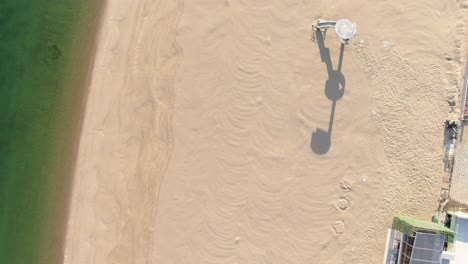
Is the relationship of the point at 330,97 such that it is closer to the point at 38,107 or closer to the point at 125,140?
the point at 125,140

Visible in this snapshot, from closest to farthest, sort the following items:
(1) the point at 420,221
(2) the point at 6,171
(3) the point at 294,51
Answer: (1) the point at 420,221 < (3) the point at 294,51 < (2) the point at 6,171

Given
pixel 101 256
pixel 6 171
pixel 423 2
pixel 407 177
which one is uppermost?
pixel 423 2

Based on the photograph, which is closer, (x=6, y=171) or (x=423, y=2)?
(x=423, y=2)

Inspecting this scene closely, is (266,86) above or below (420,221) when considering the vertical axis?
above

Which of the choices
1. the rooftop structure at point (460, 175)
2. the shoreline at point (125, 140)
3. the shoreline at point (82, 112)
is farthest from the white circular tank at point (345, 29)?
the shoreline at point (82, 112)

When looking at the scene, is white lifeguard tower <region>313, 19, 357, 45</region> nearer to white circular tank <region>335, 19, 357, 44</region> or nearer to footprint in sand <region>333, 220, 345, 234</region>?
white circular tank <region>335, 19, 357, 44</region>

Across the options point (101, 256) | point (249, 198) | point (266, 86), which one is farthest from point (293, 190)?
point (101, 256)

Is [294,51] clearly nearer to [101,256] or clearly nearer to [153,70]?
[153,70]

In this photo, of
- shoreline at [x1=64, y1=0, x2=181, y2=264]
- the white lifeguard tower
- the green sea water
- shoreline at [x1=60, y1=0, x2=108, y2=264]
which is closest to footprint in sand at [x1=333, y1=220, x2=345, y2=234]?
the white lifeguard tower
